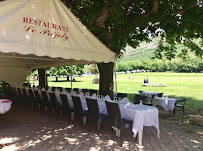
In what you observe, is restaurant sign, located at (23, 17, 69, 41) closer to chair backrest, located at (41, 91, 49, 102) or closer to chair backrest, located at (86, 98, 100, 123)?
chair backrest, located at (86, 98, 100, 123)

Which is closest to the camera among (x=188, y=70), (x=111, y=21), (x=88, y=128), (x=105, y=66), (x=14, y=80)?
(x=88, y=128)

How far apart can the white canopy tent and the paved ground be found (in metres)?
2.11

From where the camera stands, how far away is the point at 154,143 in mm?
4633

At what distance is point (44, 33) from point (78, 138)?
2.79m

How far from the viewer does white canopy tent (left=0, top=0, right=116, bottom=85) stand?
4281 mm

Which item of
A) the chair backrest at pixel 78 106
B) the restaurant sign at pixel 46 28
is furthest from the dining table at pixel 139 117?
the restaurant sign at pixel 46 28

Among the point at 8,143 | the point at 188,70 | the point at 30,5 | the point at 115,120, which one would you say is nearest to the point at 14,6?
the point at 30,5

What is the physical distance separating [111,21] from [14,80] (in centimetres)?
880

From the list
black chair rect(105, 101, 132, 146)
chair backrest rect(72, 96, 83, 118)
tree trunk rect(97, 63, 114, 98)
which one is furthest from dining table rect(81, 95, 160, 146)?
tree trunk rect(97, 63, 114, 98)

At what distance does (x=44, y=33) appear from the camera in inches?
187

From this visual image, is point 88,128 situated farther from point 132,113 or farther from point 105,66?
point 105,66

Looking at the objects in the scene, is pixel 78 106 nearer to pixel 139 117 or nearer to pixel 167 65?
pixel 139 117

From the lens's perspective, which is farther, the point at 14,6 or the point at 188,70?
the point at 188,70

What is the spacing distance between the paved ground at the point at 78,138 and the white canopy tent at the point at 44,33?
2.11 metres
